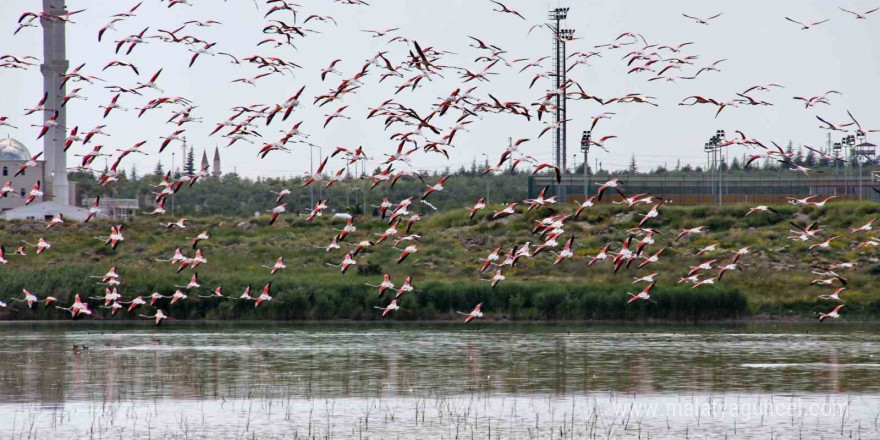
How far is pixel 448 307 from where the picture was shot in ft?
224

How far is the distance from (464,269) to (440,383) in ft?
120

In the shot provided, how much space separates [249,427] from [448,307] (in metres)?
34.6

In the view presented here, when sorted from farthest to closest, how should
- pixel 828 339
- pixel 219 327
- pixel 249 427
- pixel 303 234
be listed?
1. pixel 303 234
2. pixel 219 327
3. pixel 828 339
4. pixel 249 427

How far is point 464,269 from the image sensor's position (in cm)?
7931

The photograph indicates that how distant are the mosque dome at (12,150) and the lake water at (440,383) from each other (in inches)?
3345

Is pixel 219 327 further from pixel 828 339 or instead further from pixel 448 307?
pixel 828 339

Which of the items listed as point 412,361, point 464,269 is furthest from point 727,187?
point 412,361

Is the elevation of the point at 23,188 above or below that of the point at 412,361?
above

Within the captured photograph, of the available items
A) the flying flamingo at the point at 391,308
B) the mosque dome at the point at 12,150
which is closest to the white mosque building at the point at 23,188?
the mosque dome at the point at 12,150

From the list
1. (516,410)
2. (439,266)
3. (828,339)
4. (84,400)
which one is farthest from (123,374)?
(439,266)

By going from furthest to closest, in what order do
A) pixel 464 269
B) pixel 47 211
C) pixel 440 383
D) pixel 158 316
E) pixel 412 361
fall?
pixel 47 211 < pixel 464 269 < pixel 158 316 < pixel 412 361 < pixel 440 383

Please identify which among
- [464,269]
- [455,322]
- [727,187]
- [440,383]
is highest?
[727,187]

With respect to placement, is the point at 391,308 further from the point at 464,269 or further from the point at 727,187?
the point at 727,187

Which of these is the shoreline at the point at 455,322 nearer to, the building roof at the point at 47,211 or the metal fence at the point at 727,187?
the metal fence at the point at 727,187
